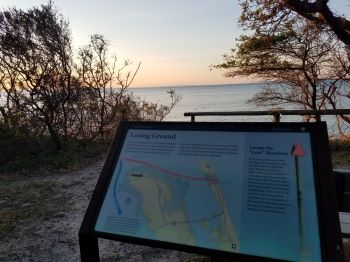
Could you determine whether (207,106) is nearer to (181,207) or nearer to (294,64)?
(294,64)

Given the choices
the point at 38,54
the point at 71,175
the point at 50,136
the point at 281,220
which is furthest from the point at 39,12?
the point at 281,220

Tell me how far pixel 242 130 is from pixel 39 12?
8120 millimetres

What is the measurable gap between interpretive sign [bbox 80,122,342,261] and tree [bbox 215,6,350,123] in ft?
36.3

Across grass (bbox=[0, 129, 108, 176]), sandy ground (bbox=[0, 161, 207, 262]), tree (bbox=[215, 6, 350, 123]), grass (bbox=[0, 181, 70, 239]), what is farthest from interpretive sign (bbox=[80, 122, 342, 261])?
tree (bbox=[215, 6, 350, 123])

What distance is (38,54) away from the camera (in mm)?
9320

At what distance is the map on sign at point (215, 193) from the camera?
1.99 meters

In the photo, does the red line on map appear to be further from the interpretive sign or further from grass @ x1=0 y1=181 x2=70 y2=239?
grass @ x1=0 y1=181 x2=70 y2=239

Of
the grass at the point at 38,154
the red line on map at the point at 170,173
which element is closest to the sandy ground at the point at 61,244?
the red line on map at the point at 170,173

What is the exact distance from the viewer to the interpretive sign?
1.96 meters

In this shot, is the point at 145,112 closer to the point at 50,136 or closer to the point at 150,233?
the point at 50,136

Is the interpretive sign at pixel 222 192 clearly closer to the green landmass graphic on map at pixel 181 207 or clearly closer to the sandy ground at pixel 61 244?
the green landmass graphic on map at pixel 181 207

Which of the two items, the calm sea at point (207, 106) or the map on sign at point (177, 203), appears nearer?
the map on sign at point (177, 203)

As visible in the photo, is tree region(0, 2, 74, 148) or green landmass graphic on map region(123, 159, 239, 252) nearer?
green landmass graphic on map region(123, 159, 239, 252)

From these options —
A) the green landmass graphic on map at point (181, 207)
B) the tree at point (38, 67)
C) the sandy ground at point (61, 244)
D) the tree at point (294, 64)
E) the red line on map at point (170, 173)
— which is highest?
the tree at point (294, 64)
